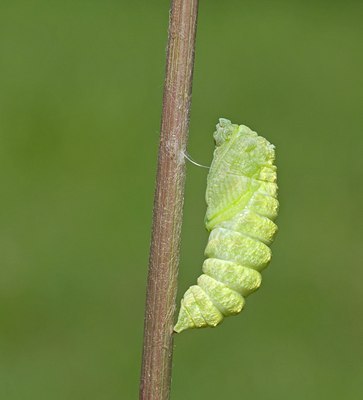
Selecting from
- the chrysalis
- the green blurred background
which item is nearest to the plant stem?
the chrysalis

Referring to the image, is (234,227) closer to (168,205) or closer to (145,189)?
(168,205)

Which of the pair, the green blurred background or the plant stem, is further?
the green blurred background

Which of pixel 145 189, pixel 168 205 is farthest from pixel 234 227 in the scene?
pixel 145 189

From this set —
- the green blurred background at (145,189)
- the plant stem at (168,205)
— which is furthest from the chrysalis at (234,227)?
the green blurred background at (145,189)

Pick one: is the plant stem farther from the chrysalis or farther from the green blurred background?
the green blurred background

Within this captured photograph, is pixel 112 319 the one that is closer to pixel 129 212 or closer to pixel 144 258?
pixel 144 258

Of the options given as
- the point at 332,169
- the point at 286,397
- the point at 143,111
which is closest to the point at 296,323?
the point at 286,397
